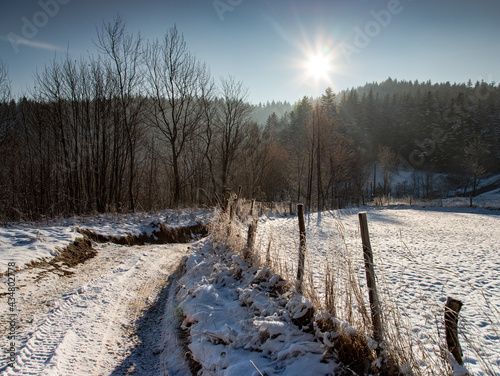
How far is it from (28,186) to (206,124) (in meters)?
14.3

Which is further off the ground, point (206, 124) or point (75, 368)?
point (206, 124)

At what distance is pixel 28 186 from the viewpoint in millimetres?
18484

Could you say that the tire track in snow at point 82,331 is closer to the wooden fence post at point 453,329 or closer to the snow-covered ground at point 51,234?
the snow-covered ground at point 51,234

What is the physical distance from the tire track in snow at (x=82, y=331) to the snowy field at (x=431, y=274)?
8.70 feet

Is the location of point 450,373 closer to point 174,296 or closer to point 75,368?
point 75,368

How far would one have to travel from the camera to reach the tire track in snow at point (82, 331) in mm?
2646

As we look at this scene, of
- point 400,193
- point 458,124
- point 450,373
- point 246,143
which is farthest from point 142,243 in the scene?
point 458,124

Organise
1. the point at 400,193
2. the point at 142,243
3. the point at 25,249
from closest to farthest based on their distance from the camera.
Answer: the point at 25,249 → the point at 142,243 → the point at 400,193

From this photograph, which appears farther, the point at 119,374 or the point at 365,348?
the point at 119,374

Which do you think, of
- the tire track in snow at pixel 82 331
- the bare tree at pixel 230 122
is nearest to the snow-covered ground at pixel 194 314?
the tire track in snow at pixel 82 331

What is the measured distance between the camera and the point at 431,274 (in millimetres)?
5875

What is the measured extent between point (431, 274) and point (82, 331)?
697 centimetres

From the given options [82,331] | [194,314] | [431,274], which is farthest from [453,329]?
[431,274]

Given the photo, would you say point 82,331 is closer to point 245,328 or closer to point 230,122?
point 245,328
